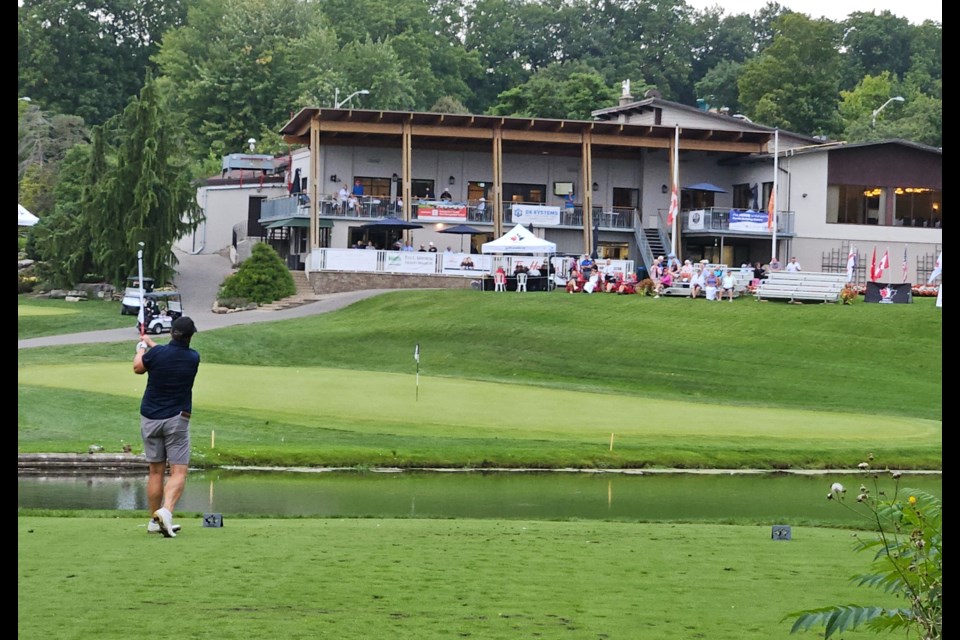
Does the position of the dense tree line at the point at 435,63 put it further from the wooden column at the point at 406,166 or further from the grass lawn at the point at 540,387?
→ the grass lawn at the point at 540,387

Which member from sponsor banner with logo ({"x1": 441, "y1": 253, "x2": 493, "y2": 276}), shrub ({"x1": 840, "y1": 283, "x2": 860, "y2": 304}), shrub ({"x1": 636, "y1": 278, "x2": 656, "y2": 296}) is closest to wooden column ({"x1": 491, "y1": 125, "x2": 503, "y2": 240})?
sponsor banner with logo ({"x1": 441, "y1": 253, "x2": 493, "y2": 276})

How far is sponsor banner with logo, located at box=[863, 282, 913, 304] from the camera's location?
5169 cm

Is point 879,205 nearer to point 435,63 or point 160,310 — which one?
point 160,310

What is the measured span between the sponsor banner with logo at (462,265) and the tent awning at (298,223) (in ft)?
22.7

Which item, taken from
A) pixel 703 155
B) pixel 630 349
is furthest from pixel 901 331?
pixel 703 155

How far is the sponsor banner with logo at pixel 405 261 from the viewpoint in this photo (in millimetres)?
58969

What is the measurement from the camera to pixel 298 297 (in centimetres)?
5691

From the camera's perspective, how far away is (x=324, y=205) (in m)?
63.2

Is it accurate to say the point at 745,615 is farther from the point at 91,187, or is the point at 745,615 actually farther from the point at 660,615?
the point at 91,187

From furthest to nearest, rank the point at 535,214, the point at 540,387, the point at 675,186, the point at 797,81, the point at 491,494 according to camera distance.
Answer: the point at 797,81 → the point at 535,214 → the point at 675,186 → the point at 540,387 → the point at 491,494

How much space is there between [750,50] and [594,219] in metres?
86.4

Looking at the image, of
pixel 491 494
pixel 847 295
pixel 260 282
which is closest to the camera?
pixel 491 494

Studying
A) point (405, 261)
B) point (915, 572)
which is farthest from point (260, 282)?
point (915, 572)

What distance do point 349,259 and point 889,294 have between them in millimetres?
22533
